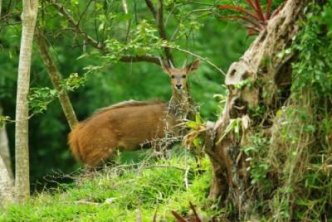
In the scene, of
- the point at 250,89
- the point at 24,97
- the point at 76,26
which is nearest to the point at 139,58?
the point at 76,26

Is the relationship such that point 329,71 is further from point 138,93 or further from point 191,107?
point 138,93

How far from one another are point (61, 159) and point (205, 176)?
54.0 feet

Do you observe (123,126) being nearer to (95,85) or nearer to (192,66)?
(192,66)

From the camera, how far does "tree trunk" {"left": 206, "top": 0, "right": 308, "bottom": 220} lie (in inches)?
279

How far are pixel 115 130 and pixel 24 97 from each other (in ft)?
9.75

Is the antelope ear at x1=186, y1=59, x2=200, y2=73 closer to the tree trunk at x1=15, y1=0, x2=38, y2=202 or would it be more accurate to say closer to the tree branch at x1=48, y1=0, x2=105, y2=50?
the tree branch at x1=48, y1=0, x2=105, y2=50

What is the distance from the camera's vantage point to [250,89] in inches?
282

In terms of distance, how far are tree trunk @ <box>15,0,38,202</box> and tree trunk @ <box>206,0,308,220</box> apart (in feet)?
11.0

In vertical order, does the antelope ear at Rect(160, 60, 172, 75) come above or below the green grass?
above

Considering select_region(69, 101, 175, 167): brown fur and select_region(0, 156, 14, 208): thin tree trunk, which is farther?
select_region(69, 101, 175, 167): brown fur

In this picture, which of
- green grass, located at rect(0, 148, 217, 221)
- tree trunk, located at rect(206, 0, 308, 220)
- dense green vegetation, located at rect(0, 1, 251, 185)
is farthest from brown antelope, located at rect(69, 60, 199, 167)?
tree trunk, located at rect(206, 0, 308, 220)

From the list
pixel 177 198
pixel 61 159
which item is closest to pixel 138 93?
pixel 61 159

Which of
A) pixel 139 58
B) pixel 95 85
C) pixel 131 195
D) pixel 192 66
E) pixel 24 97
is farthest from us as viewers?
pixel 95 85

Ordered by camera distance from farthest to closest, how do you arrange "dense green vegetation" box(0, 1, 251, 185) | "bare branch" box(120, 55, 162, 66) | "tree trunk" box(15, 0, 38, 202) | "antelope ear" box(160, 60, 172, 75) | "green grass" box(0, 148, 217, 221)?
"dense green vegetation" box(0, 1, 251, 185)
"antelope ear" box(160, 60, 172, 75)
"bare branch" box(120, 55, 162, 66)
"tree trunk" box(15, 0, 38, 202)
"green grass" box(0, 148, 217, 221)
